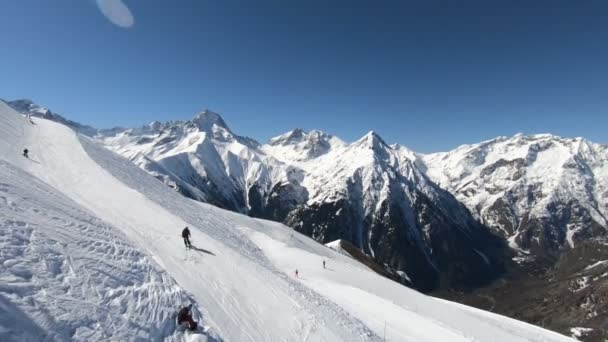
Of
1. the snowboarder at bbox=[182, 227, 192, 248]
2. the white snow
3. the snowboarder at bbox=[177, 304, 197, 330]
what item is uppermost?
the white snow

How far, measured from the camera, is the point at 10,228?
15.2 m

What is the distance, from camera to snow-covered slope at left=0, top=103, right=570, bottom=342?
13039 mm

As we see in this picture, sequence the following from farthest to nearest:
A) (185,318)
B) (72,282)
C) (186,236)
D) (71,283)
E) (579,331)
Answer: (579,331), (186,236), (185,318), (72,282), (71,283)

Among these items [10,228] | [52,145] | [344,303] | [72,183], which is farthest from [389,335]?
[52,145]

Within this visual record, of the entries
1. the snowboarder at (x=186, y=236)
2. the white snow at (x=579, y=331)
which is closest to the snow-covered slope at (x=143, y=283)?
the snowboarder at (x=186, y=236)

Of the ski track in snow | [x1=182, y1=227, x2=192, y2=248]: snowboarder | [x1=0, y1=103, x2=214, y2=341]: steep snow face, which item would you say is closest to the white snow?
[x1=182, y1=227, x2=192, y2=248]: snowboarder

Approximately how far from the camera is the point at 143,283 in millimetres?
16969

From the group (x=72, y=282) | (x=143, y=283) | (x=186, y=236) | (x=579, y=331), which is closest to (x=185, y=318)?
(x=143, y=283)

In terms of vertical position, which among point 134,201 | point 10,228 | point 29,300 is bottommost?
point 29,300

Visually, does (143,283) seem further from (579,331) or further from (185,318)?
(579,331)

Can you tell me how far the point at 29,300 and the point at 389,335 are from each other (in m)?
23.8

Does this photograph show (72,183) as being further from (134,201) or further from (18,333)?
(18,333)

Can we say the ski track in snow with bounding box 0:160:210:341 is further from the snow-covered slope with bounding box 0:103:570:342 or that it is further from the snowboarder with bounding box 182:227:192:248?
the snowboarder with bounding box 182:227:192:248

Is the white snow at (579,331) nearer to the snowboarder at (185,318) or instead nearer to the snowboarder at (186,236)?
the snowboarder at (186,236)
